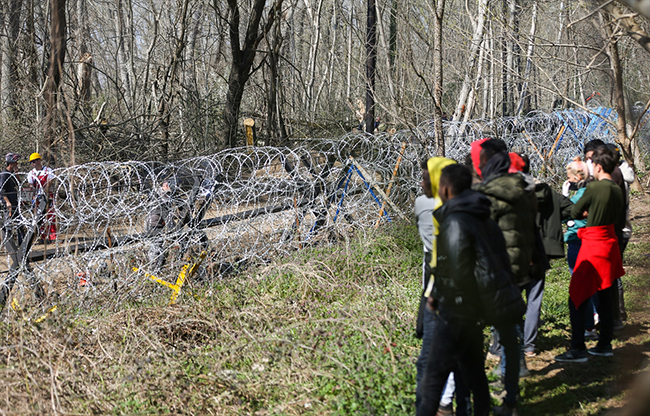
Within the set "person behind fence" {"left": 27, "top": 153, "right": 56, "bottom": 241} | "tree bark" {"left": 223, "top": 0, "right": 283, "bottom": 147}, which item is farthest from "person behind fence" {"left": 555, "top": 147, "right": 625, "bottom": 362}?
"tree bark" {"left": 223, "top": 0, "right": 283, "bottom": 147}

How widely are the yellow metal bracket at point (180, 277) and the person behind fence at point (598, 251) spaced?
3610 millimetres

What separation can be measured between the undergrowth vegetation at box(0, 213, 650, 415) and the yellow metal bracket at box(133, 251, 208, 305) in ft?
0.32

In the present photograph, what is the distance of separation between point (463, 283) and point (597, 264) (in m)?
1.94

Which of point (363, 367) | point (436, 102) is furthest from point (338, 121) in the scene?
point (363, 367)

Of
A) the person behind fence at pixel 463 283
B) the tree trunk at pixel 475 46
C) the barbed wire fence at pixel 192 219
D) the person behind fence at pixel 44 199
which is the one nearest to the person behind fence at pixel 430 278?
the person behind fence at pixel 463 283

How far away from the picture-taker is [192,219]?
641 centimetres

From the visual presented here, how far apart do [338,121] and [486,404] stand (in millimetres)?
14792

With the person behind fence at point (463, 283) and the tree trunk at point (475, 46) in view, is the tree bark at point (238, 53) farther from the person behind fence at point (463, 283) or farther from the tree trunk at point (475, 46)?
the person behind fence at point (463, 283)

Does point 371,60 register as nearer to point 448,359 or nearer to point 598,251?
point 598,251

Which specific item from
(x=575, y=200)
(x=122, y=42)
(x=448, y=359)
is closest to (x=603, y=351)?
(x=575, y=200)

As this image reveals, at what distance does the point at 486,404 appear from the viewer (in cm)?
309

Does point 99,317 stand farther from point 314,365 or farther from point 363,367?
point 363,367

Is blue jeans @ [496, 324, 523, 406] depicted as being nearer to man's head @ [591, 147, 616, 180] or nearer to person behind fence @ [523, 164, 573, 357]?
person behind fence @ [523, 164, 573, 357]

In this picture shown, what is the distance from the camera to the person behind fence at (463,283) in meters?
2.80
